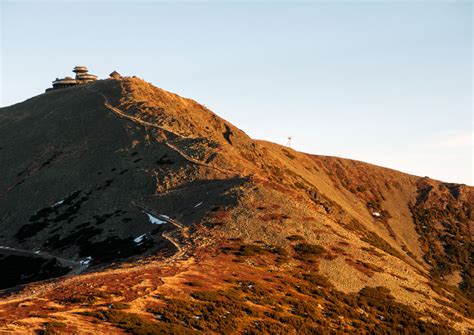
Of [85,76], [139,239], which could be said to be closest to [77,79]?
[85,76]

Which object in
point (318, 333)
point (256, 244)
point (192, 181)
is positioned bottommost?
point (318, 333)

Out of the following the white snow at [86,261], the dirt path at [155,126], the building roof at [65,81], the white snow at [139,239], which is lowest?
the white snow at [86,261]

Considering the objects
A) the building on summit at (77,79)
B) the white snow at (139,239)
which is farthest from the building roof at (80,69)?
the white snow at (139,239)

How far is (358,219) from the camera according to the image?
119 metres

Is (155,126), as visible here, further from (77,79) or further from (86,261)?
(77,79)

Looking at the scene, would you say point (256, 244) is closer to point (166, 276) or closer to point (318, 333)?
point (166, 276)

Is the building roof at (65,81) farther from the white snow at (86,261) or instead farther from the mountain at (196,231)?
the white snow at (86,261)

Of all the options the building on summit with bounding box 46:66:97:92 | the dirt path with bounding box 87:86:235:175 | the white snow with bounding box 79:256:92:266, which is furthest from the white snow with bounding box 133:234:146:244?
the building on summit with bounding box 46:66:97:92

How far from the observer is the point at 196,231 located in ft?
231

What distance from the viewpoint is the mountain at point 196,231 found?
4553 centimetres

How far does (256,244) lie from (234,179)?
2118 centimetres

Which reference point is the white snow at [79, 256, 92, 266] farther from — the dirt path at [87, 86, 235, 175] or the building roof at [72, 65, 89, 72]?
the building roof at [72, 65, 89, 72]

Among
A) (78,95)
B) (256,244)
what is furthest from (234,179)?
(78,95)

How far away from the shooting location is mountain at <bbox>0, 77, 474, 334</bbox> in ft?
149
